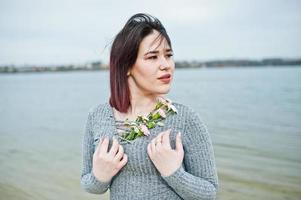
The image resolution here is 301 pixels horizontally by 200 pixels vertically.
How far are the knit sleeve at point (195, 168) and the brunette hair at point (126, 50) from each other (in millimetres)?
371

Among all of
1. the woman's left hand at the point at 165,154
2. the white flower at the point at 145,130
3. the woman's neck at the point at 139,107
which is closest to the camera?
the woman's left hand at the point at 165,154

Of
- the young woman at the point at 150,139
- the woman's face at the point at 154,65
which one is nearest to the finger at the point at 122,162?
the young woman at the point at 150,139

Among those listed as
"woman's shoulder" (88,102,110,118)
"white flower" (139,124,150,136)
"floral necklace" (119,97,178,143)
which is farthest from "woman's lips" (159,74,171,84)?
"woman's shoulder" (88,102,110,118)

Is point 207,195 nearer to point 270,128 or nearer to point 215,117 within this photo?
point 270,128

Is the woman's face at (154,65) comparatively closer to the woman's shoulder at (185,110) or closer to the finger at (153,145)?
the woman's shoulder at (185,110)

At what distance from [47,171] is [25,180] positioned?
0.60 meters

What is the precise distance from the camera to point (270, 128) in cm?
1411

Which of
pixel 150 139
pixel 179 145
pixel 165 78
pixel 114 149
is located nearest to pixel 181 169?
pixel 179 145

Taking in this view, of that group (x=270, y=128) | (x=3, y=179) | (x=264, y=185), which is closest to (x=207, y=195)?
(x=264, y=185)

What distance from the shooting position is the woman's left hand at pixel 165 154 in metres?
1.89

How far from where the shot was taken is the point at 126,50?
→ 2.05 meters

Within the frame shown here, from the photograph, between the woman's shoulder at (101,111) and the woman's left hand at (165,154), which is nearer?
the woman's left hand at (165,154)

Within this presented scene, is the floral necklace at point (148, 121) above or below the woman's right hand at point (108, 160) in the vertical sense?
above

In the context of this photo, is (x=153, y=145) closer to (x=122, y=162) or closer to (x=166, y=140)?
(x=166, y=140)
